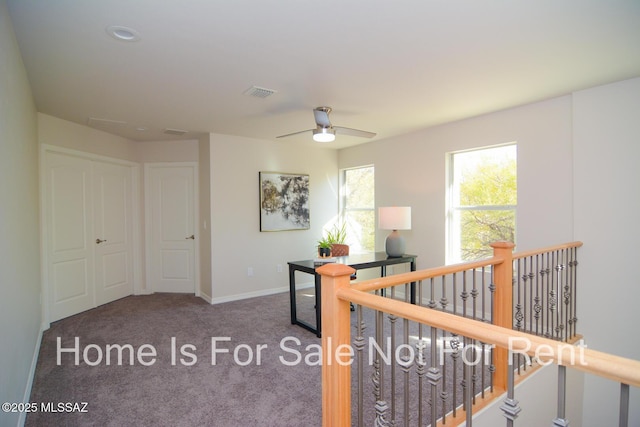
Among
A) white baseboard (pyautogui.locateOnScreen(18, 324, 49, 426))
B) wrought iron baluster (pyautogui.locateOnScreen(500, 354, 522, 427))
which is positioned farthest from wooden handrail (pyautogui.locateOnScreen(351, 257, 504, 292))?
white baseboard (pyautogui.locateOnScreen(18, 324, 49, 426))

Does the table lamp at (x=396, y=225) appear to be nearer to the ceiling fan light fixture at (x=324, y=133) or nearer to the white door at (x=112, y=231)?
the ceiling fan light fixture at (x=324, y=133)

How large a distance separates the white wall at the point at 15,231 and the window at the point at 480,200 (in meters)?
4.26

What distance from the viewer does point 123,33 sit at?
81.9 inches

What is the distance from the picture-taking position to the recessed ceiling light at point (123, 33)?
6.63 ft

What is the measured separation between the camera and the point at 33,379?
8.74ft

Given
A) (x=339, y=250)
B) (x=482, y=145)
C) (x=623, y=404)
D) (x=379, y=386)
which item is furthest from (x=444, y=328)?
(x=339, y=250)

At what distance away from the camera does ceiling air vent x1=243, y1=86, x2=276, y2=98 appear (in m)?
3.00

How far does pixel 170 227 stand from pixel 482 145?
457 centimetres

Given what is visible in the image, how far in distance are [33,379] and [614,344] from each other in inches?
193

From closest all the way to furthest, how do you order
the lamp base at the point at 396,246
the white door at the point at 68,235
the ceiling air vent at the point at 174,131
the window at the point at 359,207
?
the white door at the point at 68,235
the lamp base at the point at 396,246
the ceiling air vent at the point at 174,131
the window at the point at 359,207

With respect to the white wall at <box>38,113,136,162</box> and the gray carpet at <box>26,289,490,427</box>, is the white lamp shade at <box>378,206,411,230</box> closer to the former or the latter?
the gray carpet at <box>26,289,490,427</box>

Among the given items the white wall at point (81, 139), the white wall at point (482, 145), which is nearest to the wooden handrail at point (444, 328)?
the white wall at point (482, 145)

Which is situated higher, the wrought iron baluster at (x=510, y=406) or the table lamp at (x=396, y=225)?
the table lamp at (x=396, y=225)

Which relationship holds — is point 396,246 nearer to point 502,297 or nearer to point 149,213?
point 502,297
